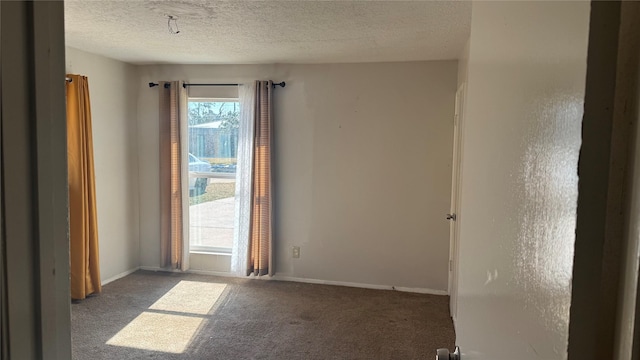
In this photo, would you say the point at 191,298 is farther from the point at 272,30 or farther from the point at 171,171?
the point at 272,30

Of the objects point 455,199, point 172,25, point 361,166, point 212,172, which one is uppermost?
point 172,25

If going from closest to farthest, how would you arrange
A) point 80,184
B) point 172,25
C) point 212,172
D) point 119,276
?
point 172,25
point 80,184
point 119,276
point 212,172

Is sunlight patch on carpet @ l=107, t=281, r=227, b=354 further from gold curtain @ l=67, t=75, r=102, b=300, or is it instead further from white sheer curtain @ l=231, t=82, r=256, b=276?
gold curtain @ l=67, t=75, r=102, b=300

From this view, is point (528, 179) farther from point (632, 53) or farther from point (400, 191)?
point (400, 191)

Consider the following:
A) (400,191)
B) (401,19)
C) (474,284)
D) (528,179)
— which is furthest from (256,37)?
(528,179)

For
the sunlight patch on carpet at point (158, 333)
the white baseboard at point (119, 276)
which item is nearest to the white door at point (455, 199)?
the sunlight patch on carpet at point (158, 333)

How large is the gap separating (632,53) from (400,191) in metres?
3.89

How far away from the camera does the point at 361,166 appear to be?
4238 mm

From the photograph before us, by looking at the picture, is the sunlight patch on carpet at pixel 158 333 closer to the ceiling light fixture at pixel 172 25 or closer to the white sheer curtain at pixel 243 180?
the white sheer curtain at pixel 243 180

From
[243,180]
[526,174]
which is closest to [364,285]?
[243,180]

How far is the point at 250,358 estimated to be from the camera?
9.38ft

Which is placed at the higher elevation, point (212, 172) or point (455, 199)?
point (212, 172)

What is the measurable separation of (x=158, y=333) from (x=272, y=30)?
2461 mm

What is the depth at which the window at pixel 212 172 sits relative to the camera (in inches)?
179
